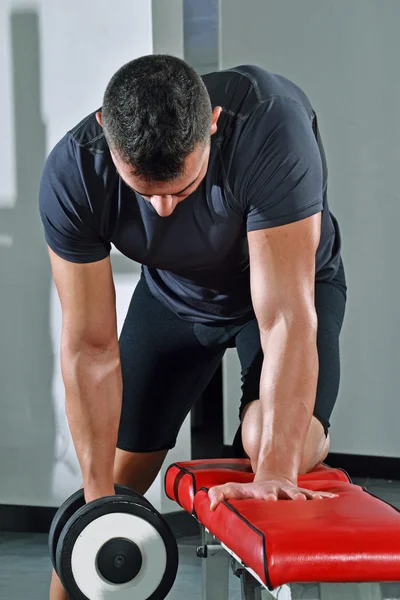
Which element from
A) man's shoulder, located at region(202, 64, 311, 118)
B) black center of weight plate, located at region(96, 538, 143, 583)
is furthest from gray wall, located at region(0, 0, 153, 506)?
black center of weight plate, located at region(96, 538, 143, 583)

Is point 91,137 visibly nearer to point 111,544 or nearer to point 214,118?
point 214,118

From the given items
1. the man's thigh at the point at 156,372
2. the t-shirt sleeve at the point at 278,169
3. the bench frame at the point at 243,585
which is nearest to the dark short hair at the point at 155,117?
the t-shirt sleeve at the point at 278,169

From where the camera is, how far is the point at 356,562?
1.21 meters

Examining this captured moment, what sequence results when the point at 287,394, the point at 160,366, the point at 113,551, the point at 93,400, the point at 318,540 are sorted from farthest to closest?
the point at 160,366, the point at 93,400, the point at 287,394, the point at 113,551, the point at 318,540

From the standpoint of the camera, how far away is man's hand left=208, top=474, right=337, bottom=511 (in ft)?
4.93

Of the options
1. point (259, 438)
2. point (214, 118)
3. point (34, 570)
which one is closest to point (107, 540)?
point (259, 438)

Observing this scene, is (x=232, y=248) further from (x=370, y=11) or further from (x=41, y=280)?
(x=370, y=11)

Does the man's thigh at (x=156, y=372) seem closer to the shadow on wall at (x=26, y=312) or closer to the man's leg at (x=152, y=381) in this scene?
the man's leg at (x=152, y=381)

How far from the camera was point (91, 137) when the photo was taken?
5.91ft

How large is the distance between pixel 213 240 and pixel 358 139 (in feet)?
8.34

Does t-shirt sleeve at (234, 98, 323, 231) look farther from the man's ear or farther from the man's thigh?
the man's thigh

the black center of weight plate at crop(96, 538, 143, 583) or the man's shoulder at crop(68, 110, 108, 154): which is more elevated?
the man's shoulder at crop(68, 110, 108, 154)

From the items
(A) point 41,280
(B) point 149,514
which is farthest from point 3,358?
(B) point 149,514

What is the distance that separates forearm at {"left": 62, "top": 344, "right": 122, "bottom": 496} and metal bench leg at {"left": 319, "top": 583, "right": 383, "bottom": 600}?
784 millimetres
